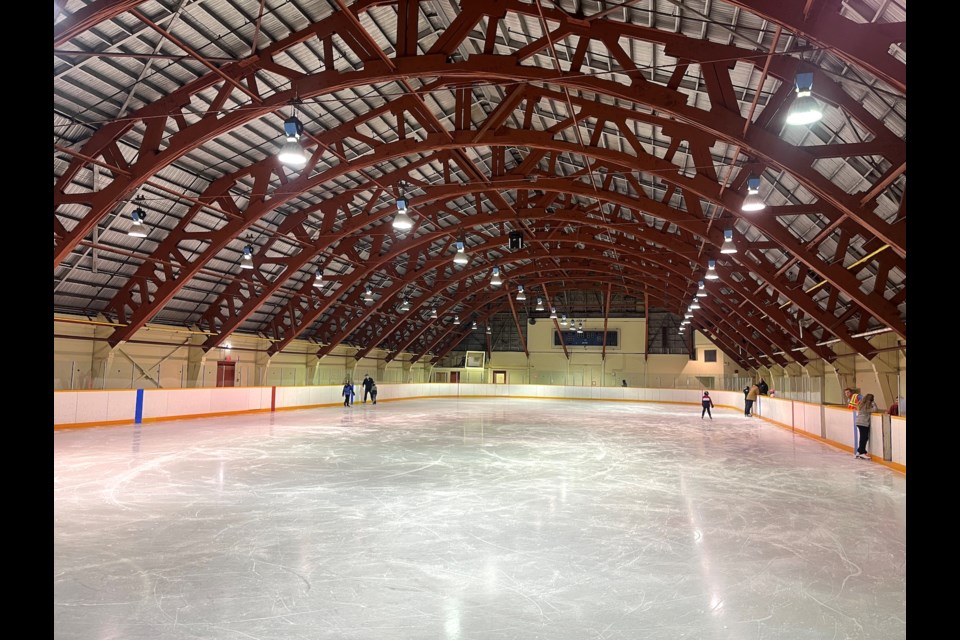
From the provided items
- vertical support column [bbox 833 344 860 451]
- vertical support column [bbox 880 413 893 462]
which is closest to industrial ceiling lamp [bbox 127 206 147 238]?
vertical support column [bbox 880 413 893 462]

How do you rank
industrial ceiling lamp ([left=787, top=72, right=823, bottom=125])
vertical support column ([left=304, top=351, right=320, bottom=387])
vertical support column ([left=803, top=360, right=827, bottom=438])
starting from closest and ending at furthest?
industrial ceiling lamp ([left=787, top=72, right=823, bottom=125]) → vertical support column ([left=803, top=360, right=827, bottom=438]) → vertical support column ([left=304, top=351, right=320, bottom=387])

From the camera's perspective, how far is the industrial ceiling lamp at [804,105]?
7971 mm

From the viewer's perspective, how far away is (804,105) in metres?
8.00

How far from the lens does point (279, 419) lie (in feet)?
83.3

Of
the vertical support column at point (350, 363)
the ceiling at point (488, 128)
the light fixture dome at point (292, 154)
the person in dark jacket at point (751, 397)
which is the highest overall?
the ceiling at point (488, 128)

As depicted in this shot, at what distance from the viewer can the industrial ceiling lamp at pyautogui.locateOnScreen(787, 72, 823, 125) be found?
7971mm

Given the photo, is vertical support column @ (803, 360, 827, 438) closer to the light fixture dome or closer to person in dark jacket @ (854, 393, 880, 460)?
person in dark jacket @ (854, 393, 880, 460)

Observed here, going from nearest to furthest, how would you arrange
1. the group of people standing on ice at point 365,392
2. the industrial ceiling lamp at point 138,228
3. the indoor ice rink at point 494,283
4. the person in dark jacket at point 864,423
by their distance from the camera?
the indoor ice rink at point 494,283 < the person in dark jacket at point 864,423 < the industrial ceiling lamp at point 138,228 < the group of people standing on ice at point 365,392

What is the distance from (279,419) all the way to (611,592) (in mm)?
22096

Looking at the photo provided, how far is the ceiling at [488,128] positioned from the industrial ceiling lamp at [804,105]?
711mm

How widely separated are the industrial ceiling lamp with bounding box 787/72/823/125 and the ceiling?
0.71 m

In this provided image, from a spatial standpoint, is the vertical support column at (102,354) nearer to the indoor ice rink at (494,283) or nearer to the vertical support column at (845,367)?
the indoor ice rink at (494,283)

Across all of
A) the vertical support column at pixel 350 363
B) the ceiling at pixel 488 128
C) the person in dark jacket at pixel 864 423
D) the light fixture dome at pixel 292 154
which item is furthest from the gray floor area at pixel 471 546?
the vertical support column at pixel 350 363

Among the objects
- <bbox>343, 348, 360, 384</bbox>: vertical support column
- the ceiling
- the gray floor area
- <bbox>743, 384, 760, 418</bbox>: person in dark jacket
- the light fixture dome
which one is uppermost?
the ceiling
